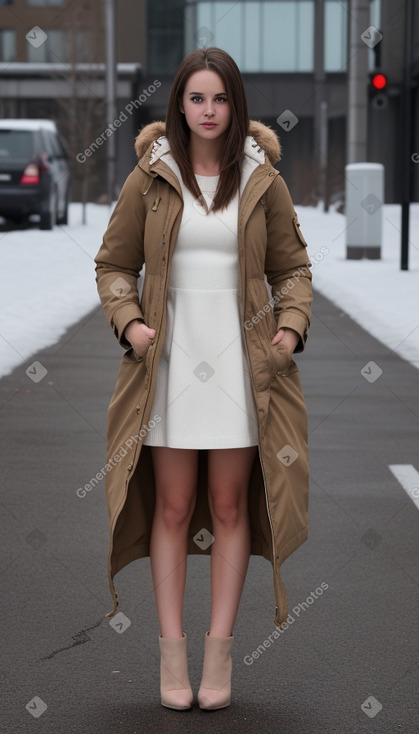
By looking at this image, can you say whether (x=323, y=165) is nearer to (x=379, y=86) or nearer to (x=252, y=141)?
(x=379, y=86)

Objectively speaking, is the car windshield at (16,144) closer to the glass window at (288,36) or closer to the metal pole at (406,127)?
the metal pole at (406,127)

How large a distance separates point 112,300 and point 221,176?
0.44m

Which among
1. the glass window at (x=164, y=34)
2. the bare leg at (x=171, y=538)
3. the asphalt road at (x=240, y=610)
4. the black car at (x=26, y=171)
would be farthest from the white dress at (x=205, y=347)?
the glass window at (x=164, y=34)

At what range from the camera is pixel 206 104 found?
3.73 meters

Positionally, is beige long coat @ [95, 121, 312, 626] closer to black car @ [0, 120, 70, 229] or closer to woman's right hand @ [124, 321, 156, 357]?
woman's right hand @ [124, 321, 156, 357]

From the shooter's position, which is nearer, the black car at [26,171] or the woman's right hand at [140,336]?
the woman's right hand at [140,336]

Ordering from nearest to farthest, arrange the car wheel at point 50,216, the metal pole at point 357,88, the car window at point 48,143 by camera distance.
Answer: the metal pole at point 357,88
the car window at point 48,143
the car wheel at point 50,216

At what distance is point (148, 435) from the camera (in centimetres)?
379

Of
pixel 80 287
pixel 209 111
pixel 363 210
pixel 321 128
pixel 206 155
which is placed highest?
pixel 209 111

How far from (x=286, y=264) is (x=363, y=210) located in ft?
58.7

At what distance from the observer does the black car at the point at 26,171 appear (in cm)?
2580

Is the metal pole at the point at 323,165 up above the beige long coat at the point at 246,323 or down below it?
below

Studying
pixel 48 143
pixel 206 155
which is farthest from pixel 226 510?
pixel 48 143

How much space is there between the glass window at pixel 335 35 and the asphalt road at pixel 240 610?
5150 cm
